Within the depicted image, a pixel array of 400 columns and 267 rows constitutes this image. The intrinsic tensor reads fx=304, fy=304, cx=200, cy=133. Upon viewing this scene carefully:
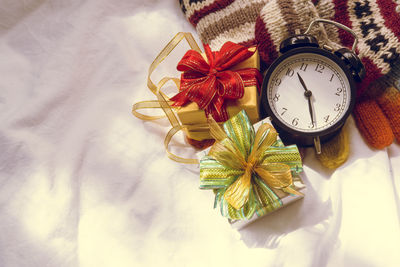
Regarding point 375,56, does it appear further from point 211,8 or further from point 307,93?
point 211,8

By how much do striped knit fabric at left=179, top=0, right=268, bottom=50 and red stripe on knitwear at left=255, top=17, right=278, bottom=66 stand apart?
82mm

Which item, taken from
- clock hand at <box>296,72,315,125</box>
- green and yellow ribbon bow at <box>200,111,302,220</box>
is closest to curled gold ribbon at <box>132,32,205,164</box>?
green and yellow ribbon bow at <box>200,111,302,220</box>

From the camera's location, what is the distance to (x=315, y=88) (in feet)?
2.02

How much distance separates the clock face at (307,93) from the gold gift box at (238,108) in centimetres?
3

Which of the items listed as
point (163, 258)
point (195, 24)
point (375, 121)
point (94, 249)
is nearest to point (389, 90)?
point (375, 121)

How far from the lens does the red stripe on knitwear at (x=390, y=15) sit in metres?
0.64

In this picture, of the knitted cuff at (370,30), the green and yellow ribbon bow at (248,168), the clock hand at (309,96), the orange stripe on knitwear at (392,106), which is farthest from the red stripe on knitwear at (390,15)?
the green and yellow ribbon bow at (248,168)

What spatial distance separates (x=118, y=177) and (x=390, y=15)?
0.72 m

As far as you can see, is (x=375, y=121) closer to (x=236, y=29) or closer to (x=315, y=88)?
(x=315, y=88)

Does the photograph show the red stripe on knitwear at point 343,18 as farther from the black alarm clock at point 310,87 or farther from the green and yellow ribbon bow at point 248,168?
the green and yellow ribbon bow at point 248,168

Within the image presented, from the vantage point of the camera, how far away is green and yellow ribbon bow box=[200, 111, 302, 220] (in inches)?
21.6

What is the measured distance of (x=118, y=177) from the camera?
74cm

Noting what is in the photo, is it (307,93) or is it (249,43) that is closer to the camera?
(307,93)

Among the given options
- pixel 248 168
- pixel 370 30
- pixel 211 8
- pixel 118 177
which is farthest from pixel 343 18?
pixel 118 177
